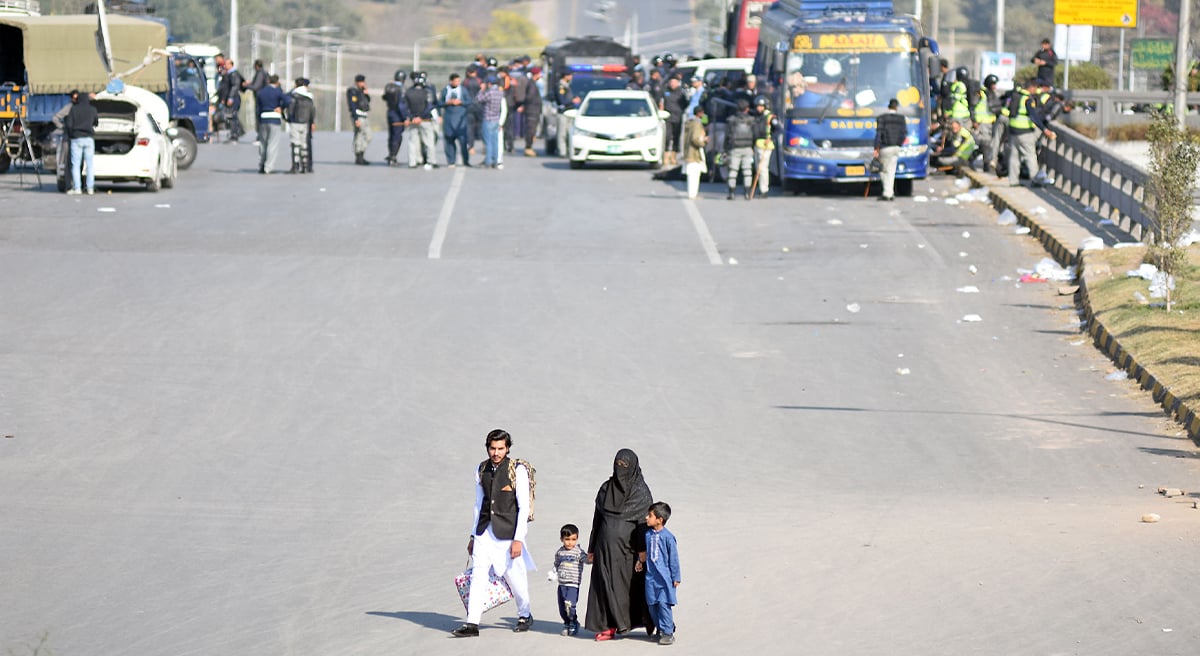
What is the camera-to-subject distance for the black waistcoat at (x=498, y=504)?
8922mm

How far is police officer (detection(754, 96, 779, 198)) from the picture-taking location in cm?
2905

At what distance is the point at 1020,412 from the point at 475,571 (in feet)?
24.9

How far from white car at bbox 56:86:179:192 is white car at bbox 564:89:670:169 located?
821 cm

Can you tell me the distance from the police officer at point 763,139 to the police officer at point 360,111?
7.45m

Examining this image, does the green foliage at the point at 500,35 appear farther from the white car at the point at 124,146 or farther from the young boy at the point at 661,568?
the young boy at the point at 661,568

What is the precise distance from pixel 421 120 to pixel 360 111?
60.5 inches

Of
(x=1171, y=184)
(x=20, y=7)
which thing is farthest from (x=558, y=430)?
(x=20, y=7)

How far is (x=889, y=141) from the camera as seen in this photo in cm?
2894

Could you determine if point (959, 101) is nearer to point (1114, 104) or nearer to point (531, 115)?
point (1114, 104)

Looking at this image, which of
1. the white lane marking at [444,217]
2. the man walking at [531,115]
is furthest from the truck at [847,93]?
the man walking at [531,115]

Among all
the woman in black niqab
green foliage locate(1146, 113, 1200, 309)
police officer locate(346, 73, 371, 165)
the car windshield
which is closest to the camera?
the woman in black niqab

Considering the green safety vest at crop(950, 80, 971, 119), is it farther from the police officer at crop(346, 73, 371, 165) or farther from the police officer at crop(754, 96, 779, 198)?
the police officer at crop(346, 73, 371, 165)

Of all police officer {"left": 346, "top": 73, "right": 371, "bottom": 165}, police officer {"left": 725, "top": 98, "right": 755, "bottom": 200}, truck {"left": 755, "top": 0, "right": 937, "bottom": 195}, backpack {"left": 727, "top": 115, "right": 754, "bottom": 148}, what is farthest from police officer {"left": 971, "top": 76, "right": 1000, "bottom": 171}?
police officer {"left": 346, "top": 73, "right": 371, "bottom": 165}

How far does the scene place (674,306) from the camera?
66.0 ft
